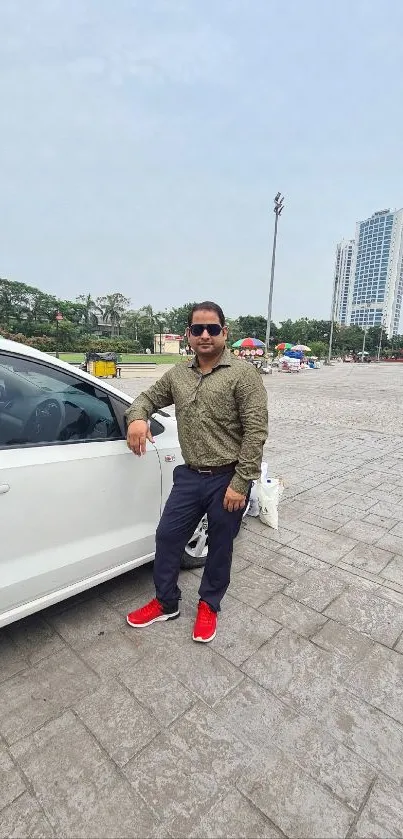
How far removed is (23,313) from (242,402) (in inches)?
2979

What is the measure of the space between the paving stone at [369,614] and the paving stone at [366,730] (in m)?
0.51

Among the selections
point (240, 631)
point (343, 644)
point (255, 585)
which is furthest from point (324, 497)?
point (240, 631)

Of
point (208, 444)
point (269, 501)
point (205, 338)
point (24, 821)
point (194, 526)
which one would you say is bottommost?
point (24, 821)

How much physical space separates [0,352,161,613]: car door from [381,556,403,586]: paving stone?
1.74 m

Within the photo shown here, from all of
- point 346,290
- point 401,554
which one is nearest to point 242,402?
point 401,554

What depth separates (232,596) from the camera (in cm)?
260

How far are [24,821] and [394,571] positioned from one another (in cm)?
258

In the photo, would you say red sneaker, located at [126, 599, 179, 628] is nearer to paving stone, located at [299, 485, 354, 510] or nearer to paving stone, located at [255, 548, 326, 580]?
paving stone, located at [255, 548, 326, 580]

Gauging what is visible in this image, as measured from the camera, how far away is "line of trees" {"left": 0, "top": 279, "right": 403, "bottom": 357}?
61188 mm

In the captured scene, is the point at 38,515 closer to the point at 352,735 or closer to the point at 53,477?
the point at 53,477

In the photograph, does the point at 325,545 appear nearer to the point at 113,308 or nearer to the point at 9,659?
the point at 9,659

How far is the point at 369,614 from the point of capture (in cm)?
249

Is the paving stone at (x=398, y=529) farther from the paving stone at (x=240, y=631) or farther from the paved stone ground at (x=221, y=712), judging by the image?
the paving stone at (x=240, y=631)

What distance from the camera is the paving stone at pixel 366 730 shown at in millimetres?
1587
